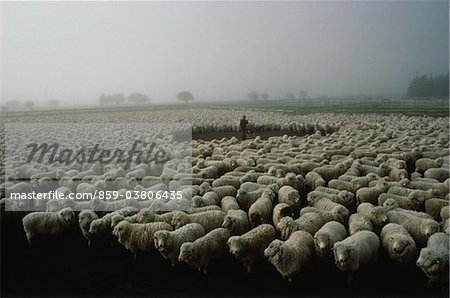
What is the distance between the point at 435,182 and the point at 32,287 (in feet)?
32.8

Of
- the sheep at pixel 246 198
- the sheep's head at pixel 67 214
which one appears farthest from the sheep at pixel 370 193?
the sheep's head at pixel 67 214

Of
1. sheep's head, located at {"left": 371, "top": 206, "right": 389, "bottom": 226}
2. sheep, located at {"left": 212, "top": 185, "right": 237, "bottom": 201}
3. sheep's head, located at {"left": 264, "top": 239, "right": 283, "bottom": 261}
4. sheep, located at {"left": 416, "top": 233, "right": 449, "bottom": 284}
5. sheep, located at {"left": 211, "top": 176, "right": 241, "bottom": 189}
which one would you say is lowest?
sheep, located at {"left": 416, "top": 233, "right": 449, "bottom": 284}

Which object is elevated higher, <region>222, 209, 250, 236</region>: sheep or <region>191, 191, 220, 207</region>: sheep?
<region>191, 191, 220, 207</region>: sheep

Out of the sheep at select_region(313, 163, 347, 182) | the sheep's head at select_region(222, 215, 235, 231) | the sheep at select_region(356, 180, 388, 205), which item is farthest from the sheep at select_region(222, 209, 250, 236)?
the sheep at select_region(313, 163, 347, 182)

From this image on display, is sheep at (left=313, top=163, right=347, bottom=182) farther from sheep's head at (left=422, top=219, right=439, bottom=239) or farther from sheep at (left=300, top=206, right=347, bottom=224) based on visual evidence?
sheep's head at (left=422, top=219, right=439, bottom=239)

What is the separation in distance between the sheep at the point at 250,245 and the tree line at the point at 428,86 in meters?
110

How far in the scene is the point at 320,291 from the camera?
577 cm

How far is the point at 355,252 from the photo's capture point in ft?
19.1

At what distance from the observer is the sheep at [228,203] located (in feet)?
26.6

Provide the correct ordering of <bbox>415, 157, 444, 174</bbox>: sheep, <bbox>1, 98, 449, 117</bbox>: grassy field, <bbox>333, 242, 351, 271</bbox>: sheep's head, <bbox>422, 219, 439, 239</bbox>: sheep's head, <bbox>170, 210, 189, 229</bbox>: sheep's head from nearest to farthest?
1. <bbox>333, 242, 351, 271</bbox>: sheep's head
2. <bbox>422, 219, 439, 239</bbox>: sheep's head
3. <bbox>170, 210, 189, 229</bbox>: sheep's head
4. <bbox>415, 157, 444, 174</bbox>: sheep
5. <bbox>1, 98, 449, 117</bbox>: grassy field

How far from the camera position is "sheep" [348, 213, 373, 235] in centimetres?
673

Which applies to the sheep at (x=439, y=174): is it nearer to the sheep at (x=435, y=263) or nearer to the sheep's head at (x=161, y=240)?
the sheep at (x=435, y=263)

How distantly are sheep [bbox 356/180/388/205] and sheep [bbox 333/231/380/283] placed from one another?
2519mm

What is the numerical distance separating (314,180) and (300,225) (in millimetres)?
3653
